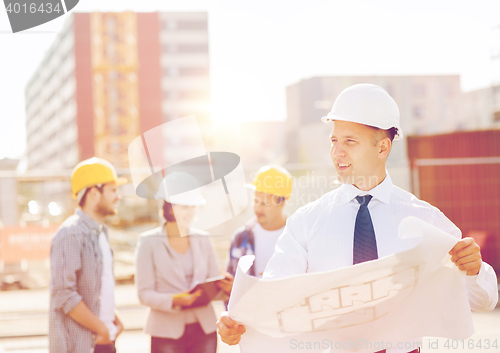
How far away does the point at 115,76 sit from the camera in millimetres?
78688

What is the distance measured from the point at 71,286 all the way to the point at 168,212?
987mm

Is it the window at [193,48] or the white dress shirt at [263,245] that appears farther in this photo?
the window at [193,48]

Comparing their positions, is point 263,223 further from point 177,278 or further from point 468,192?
point 468,192

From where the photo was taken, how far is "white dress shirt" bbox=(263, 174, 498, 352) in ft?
6.47

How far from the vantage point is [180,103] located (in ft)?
253

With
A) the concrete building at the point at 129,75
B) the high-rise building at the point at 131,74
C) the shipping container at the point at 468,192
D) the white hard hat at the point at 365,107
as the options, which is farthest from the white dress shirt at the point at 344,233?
the high-rise building at the point at 131,74

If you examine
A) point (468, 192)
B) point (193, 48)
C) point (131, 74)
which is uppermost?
point (193, 48)

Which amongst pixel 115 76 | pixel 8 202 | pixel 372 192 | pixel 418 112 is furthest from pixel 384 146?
pixel 115 76

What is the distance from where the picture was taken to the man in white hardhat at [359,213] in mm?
1990

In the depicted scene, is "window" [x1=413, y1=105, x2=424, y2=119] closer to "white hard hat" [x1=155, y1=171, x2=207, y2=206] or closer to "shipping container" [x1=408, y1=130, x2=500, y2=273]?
"shipping container" [x1=408, y1=130, x2=500, y2=273]

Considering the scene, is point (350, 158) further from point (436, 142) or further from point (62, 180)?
point (436, 142)

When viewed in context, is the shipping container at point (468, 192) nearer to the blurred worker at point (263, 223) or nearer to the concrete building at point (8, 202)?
the blurred worker at point (263, 223)

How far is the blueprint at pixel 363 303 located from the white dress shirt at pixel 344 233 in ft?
0.47

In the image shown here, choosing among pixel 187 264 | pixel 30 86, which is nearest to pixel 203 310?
pixel 187 264
